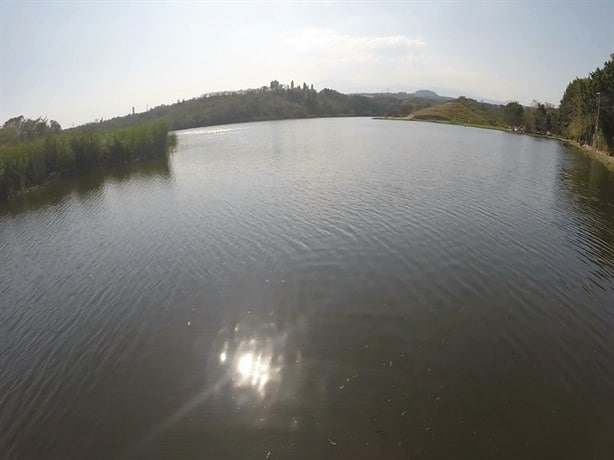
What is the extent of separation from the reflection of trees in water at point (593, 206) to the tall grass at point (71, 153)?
42.0 meters

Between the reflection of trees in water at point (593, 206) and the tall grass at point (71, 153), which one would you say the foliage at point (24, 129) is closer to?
the tall grass at point (71, 153)

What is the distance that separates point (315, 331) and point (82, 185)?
3527cm

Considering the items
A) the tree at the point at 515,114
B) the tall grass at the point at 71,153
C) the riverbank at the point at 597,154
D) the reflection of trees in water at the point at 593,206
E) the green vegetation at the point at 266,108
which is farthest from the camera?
the green vegetation at the point at 266,108

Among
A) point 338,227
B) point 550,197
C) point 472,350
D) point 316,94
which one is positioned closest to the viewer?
point 472,350

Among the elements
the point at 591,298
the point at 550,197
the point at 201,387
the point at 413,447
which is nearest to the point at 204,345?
the point at 201,387

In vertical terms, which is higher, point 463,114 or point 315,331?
point 463,114

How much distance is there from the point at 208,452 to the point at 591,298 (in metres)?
13.1

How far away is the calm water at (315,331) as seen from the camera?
8367 mm

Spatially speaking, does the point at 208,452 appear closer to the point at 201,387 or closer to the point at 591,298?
the point at 201,387

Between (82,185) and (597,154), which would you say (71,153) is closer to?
(82,185)

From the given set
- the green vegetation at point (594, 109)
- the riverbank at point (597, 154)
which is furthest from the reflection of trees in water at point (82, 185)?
the green vegetation at point (594, 109)

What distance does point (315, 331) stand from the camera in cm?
1166

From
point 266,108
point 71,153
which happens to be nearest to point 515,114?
point 71,153

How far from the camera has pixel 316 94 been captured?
196m
